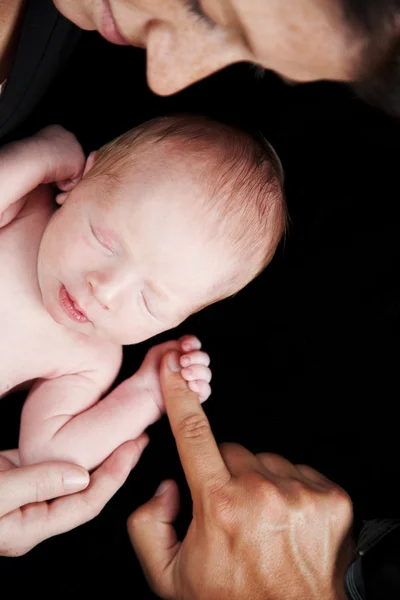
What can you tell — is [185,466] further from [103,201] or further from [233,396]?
[103,201]

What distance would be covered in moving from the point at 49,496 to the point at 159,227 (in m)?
0.63

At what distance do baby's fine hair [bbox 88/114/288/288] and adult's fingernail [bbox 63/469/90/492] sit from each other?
58cm

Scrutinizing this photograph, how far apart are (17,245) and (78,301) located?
0.28 metres

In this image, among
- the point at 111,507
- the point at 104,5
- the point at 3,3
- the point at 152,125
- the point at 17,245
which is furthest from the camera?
the point at 111,507

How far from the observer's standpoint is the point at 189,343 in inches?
58.1

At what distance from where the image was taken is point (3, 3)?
1.17 metres

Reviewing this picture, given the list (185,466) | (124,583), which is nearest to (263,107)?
(185,466)

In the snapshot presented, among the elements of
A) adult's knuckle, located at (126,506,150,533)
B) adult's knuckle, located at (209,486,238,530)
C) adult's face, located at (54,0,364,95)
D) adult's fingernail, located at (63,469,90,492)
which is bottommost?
adult's knuckle, located at (126,506,150,533)

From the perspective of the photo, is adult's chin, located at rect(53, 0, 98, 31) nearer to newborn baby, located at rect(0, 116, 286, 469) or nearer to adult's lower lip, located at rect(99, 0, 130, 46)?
adult's lower lip, located at rect(99, 0, 130, 46)

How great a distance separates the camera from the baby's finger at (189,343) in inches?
57.9

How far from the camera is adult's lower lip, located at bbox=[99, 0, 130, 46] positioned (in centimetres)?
103

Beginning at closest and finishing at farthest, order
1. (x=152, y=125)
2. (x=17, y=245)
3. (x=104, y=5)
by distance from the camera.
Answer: (x=104, y=5) → (x=152, y=125) → (x=17, y=245)

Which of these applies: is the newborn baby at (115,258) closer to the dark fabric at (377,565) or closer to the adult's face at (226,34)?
the adult's face at (226,34)

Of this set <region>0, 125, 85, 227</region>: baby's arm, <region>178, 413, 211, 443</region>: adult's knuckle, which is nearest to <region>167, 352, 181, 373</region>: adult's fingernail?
<region>178, 413, 211, 443</region>: adult's knuckle
